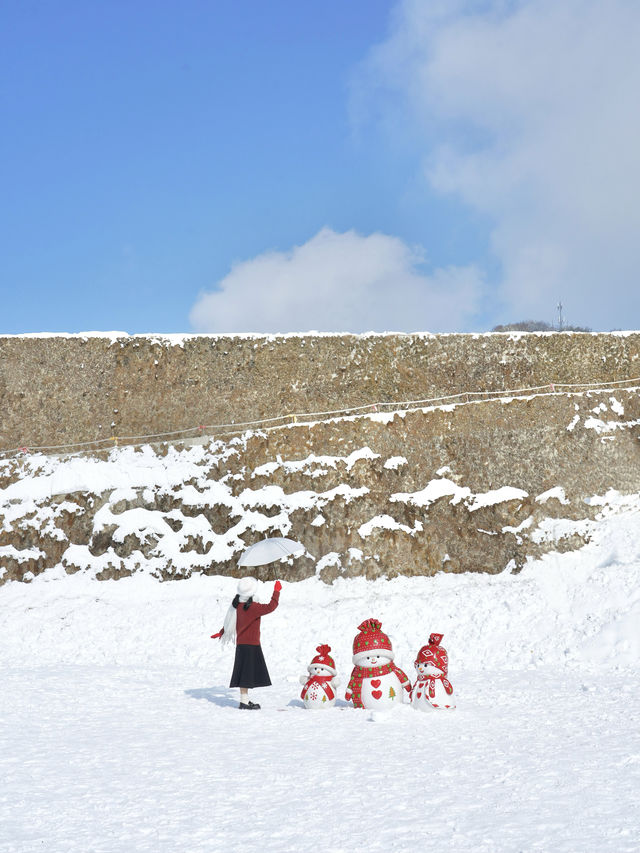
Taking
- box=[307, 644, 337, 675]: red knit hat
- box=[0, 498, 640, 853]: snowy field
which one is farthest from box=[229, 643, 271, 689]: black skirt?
box=[307, 644, 337, 675]: red knit hat

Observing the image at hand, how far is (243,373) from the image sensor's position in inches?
860

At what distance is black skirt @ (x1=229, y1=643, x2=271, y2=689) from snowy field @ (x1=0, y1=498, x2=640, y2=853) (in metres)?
0.40

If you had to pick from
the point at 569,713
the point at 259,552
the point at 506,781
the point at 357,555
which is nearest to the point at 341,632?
the point at 357,555

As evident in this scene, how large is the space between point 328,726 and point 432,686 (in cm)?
161

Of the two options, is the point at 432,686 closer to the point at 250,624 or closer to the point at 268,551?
the point at 250,624

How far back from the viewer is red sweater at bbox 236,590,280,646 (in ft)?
31.8

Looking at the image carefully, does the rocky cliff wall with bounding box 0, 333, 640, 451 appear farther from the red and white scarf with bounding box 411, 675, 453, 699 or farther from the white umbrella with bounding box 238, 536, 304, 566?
the red and white scarf with bounding box 411, 675, 453, 699

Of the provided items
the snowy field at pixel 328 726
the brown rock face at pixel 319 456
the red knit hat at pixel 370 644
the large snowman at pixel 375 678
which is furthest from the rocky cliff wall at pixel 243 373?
the large snowman at pixel 375 678

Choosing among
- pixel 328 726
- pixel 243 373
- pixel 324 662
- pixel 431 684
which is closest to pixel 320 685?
pixel 324 662

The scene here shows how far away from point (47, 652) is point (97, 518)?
4.70m

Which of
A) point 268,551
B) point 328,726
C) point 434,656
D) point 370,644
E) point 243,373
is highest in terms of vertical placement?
point 243,373

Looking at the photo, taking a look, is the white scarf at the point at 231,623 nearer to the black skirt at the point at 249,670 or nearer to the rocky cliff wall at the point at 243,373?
the black skirt at the point at 249,670

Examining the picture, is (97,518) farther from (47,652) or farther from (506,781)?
(506,781)

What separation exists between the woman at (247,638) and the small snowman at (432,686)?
1939 millimetres
